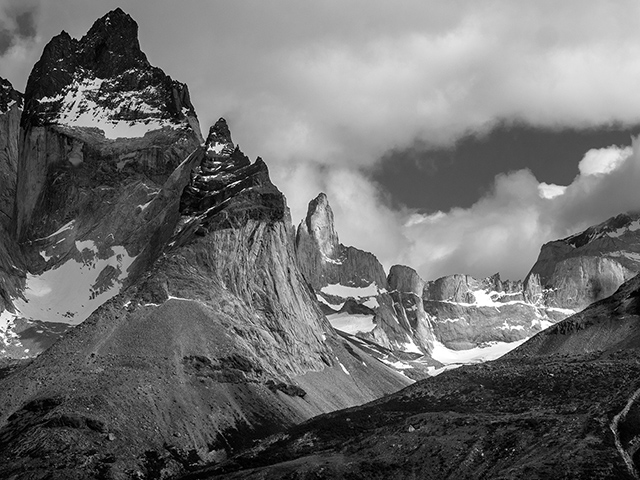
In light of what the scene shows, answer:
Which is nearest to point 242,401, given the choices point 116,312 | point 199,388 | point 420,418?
point 199,388

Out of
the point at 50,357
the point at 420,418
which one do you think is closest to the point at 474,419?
the point at 420,418

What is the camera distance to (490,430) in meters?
90.4

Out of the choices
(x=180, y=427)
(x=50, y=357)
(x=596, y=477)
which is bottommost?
(x=596, y=477)

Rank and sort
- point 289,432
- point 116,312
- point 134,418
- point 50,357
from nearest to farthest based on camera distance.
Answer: point 289,432
point 134,418
point 50,357
point 116,312

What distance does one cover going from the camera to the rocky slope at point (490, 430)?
7975 cm

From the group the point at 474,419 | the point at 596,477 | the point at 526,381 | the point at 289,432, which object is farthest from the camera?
the point at 289,432

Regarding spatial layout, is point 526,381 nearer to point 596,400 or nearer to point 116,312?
point 596,400

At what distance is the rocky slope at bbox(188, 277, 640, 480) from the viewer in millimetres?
79750

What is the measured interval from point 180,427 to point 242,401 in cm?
2039

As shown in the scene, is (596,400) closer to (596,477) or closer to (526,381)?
(526,381)

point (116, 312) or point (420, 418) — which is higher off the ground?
point (116, 312)

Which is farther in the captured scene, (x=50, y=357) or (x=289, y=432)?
(x=50, y=357)

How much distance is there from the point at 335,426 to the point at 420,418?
15.5m

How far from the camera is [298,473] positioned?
88.9m
